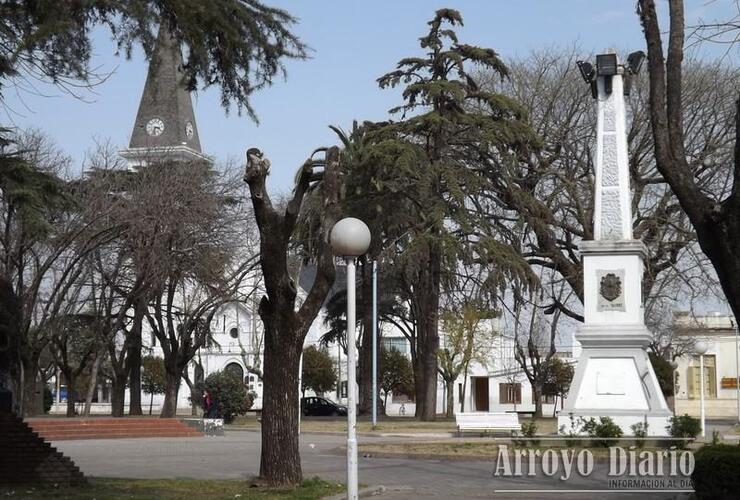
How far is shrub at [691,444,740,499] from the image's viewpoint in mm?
10609

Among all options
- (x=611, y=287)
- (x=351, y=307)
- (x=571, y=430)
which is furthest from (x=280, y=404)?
(x=611, y=287)

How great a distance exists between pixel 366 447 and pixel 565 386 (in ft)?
159

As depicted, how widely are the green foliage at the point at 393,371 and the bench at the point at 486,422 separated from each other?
41.1 meters

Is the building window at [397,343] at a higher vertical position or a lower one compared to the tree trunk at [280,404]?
higher

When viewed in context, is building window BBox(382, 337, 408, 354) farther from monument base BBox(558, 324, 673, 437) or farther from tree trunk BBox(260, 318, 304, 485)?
tree trunk BBox(260, 318, 304, 485)

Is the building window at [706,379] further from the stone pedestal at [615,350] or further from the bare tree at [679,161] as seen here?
the bare tree at [679,161]

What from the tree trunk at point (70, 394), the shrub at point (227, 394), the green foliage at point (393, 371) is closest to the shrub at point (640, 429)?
the shrub at point (227, 394)

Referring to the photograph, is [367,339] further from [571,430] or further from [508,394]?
[508,394]

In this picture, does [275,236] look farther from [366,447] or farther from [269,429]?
[366,447]

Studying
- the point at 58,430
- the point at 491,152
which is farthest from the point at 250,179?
the point at 491,152

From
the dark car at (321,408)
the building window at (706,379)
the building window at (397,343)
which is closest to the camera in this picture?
the dark car at (321,408)

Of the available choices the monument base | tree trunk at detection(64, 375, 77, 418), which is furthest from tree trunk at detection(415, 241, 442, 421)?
tree trunk at detection(64, 375, 77, 418)

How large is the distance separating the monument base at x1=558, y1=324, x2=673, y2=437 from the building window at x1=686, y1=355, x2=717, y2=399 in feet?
161

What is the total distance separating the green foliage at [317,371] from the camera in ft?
249
